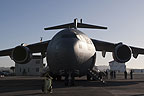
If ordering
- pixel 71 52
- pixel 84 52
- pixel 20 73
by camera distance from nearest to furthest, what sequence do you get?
pixel 71 52 → pixel 84 52 → pixel 20 73

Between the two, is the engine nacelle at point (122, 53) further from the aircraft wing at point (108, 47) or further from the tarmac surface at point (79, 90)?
the tarmac surface at point (79, 90)

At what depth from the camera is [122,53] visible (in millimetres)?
18516

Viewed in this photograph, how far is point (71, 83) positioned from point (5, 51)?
35.7ft

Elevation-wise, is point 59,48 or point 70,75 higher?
point 59,48

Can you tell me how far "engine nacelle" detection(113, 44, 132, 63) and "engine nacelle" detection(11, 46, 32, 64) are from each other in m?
7.59

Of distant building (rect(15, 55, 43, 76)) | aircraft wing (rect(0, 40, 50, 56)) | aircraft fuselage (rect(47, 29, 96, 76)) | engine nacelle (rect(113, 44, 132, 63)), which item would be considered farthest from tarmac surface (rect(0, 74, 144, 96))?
distant building (rect(15, 55, 43, 76))

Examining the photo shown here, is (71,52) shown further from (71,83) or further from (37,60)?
(37,60)

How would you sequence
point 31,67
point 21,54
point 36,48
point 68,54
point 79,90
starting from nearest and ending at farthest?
point 79,90 < point 68,54 < point 21,54 < point 36,48 < point 31,67

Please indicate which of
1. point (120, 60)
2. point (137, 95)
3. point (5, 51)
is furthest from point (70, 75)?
point (5, 51)

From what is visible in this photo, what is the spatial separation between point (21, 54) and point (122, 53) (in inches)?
356

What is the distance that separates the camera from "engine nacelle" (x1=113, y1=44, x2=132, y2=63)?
17969 millimetres

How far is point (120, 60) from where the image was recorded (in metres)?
18.0

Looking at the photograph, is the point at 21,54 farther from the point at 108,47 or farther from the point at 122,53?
the point at 108,47

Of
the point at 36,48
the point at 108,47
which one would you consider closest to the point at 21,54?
the point at 36,48
